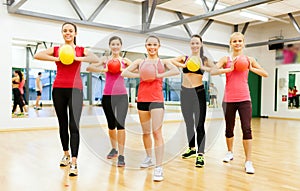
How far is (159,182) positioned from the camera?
7.89 ft

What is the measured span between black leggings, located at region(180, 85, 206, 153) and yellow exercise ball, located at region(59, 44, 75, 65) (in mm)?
1234

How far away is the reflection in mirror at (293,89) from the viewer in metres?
9.84

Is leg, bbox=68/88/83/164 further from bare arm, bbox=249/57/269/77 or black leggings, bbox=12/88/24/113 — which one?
black leggings, bbox=12/88/24/113

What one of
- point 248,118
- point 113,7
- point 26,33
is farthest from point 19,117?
point 248,118

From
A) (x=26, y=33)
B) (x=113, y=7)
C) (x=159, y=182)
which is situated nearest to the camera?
(x=159, y=182)

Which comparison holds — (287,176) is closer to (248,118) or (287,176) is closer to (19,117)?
(248,118)

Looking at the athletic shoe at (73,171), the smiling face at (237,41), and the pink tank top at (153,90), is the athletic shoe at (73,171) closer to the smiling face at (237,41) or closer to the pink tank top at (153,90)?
the pink tank top at (153,90)

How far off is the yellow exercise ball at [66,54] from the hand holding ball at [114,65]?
437 millimetres

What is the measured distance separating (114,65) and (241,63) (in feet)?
3.97

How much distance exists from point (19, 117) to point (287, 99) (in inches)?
336

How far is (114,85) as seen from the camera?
2.84 m

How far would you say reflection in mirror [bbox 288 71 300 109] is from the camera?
9840 mm

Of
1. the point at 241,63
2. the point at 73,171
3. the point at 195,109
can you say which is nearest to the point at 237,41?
the point at 241,63

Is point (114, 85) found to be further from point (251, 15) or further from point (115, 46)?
point (251, 15)
